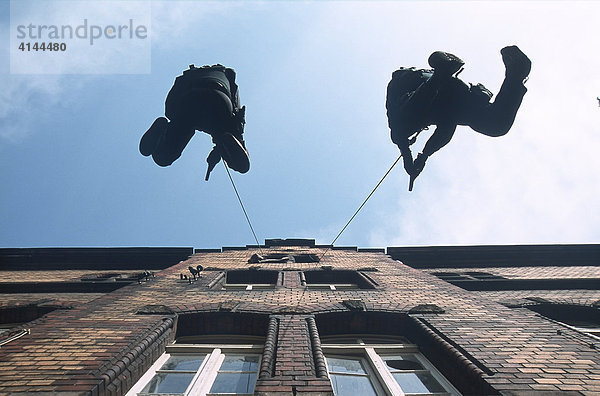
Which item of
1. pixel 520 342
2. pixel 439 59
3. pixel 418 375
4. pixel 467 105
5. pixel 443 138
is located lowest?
pixel 418 375

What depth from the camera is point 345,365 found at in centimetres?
341

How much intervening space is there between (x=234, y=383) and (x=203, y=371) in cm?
34

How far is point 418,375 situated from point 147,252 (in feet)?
29.8

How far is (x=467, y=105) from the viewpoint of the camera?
3594mm

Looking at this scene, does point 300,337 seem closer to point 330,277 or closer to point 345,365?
point 345,365

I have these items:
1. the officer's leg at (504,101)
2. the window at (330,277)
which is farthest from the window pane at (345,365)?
the window at (330,277)

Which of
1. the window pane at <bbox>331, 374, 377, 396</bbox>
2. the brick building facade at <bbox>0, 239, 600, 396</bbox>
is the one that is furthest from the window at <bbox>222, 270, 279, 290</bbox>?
the window pane at <bbox>331, 374, 377, 396</bbox>

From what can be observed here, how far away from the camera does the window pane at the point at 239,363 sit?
10.9ft

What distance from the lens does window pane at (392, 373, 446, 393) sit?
9.73 feet

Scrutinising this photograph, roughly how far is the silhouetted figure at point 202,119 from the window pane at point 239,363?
2.18 m

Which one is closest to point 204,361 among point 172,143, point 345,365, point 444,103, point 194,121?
point 345,365

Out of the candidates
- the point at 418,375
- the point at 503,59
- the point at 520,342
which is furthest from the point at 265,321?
the point at 503,59

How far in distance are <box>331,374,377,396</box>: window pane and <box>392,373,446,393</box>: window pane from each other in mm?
309

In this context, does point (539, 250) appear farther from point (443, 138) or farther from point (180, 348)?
point (180, 348)
